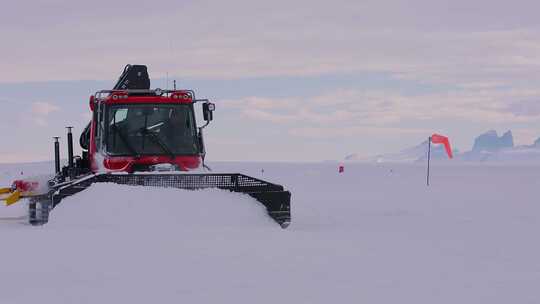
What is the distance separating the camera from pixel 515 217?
51.7 feet

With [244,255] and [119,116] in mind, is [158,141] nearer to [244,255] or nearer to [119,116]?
[119,116]

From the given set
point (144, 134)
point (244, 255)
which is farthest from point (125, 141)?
point (244, 255)

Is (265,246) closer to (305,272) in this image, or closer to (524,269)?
(305,272)

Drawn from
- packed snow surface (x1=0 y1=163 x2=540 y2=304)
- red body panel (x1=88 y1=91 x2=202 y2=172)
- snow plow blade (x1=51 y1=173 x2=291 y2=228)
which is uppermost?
red body panel (x1=88 y1=91 x2=202 y2=172)

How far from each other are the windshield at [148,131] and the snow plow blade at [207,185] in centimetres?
131

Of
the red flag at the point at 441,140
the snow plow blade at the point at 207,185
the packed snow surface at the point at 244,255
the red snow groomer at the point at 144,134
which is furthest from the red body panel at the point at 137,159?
the red flag at the point at 441,140

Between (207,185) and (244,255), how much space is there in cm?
A: 361

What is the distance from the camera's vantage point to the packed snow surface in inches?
268

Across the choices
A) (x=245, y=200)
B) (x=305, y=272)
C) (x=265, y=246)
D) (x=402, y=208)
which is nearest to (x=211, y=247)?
(x=265, y=246)

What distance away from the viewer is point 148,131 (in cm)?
Result: 1362

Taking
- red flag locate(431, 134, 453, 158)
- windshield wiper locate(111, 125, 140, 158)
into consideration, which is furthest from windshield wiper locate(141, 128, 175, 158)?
red flag locate(431, 134, 453, 158)

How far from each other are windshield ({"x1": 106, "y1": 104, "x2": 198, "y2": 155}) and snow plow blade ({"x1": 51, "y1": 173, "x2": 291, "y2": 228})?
1307 mm

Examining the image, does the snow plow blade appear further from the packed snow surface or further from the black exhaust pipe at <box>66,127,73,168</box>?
the black exhaust pipe at <box>66,127,73,168</box>

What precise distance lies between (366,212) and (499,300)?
10752 mm
